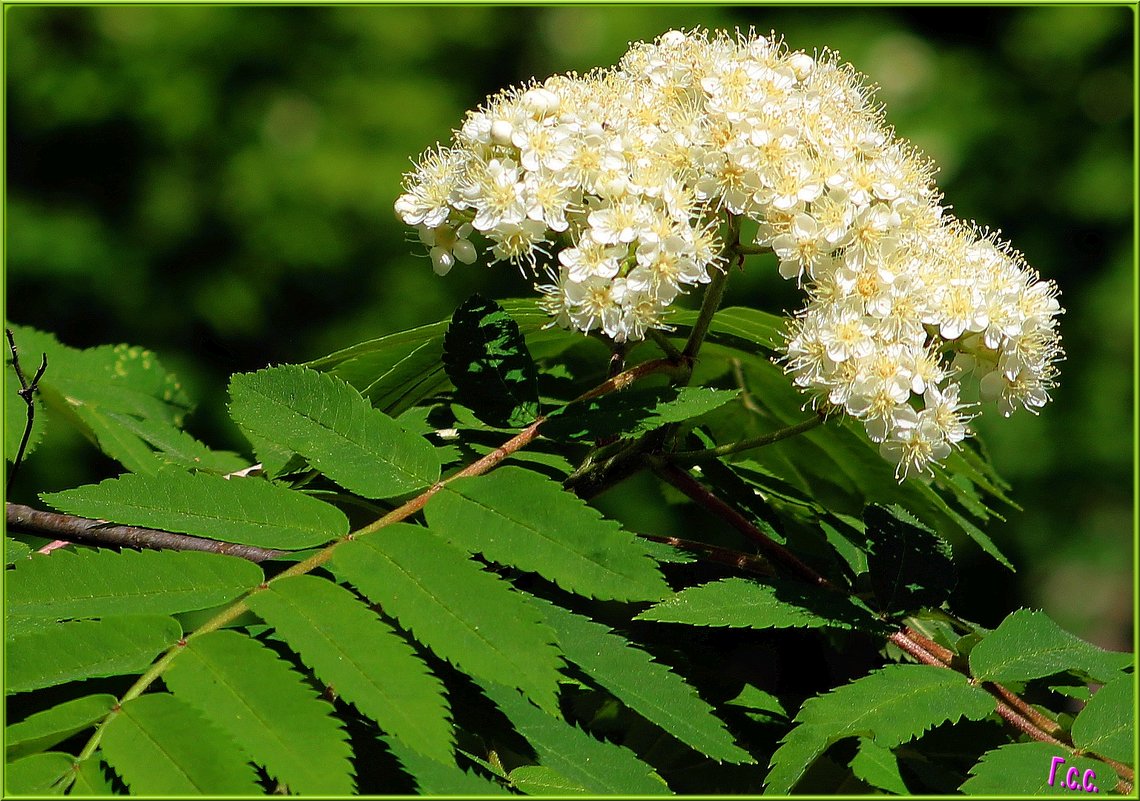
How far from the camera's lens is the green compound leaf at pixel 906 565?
1485 mm

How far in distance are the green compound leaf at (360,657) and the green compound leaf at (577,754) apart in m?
0.16

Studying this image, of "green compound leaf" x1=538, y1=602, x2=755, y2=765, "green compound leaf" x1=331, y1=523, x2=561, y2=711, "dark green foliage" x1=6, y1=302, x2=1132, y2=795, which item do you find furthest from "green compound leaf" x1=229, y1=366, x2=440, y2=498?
"green compound leaf" x1=538, y1=602, x2=755, y2=765

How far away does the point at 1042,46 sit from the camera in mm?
5703

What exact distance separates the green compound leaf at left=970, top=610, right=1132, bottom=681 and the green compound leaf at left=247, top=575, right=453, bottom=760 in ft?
2.39

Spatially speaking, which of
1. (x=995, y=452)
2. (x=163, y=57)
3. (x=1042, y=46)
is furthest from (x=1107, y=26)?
(x=163, y=57)

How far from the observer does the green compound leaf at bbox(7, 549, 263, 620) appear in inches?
46.7

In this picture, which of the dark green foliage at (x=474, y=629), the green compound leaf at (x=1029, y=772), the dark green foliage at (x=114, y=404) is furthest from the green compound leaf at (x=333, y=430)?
the green compound leaf at (x=1029, y=772)

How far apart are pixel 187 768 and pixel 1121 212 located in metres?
5.53

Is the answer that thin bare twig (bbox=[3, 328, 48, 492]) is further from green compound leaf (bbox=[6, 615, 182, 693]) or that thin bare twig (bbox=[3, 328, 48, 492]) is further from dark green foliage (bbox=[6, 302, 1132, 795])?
green compound leaf (bbox=[6, 615, 182, 693])

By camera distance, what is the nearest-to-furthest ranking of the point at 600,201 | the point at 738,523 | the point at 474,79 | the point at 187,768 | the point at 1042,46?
1. the point at 187,768
2. the point at 600,201
3. the point at 738,523
4. the point at 1042,46
5. the point at 474,79

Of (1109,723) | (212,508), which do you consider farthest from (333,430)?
(1109,723)

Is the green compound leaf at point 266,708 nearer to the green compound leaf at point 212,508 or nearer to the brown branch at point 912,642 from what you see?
the green compound leaf at point 212,508

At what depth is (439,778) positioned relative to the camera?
3.68 feet

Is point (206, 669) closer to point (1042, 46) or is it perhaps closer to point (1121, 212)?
point (1121, 212)
